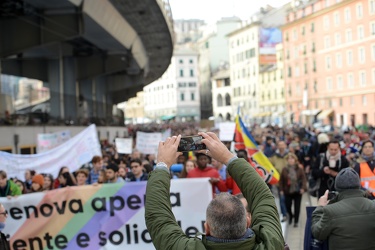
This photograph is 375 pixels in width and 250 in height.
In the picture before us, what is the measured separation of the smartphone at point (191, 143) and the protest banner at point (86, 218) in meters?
4.58

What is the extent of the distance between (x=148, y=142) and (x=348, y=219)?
12.1 meters

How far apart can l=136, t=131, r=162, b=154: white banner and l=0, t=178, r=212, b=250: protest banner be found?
8677mm

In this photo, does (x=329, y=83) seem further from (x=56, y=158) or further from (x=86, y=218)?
(x=86, y=218)

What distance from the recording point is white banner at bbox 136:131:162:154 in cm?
1666

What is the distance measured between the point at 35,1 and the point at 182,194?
15.3 metres

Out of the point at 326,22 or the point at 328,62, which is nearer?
the point at 326,22

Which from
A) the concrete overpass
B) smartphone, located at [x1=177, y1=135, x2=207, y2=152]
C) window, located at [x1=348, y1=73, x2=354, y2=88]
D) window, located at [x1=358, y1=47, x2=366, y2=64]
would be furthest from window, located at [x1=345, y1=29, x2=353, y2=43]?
smartphone, located at [x1=177, y1=135, x2=207, y2=152]

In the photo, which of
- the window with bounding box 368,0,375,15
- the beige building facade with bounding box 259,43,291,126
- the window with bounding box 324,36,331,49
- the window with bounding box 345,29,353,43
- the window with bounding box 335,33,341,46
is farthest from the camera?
the beige building facade with bounding box 259,43,291,126

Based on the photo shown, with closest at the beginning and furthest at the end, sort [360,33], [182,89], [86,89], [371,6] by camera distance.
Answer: [86,89], [371,6], [360,33], [182,89]

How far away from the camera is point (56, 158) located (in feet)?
40.4

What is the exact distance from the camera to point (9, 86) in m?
29.1

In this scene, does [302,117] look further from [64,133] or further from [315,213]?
[315,213]

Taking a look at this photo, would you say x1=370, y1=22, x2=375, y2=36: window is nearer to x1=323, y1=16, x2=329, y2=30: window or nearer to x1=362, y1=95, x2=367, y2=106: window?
x1=362, y1=95, x2=367, y2=106: window

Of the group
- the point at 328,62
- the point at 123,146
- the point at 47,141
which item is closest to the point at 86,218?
the point at 47,141
